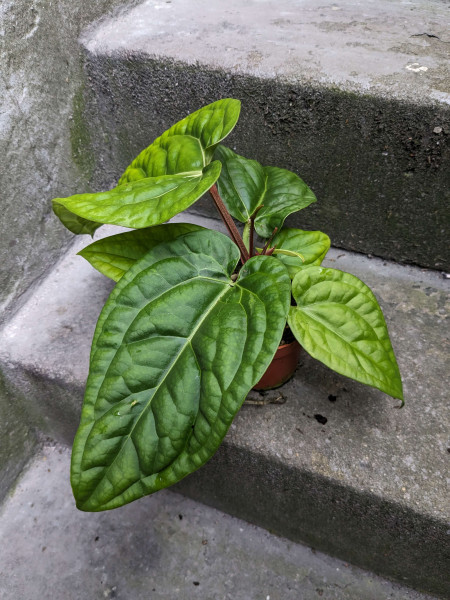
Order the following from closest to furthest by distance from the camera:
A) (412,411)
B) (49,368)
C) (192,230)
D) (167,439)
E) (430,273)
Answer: (167,439) → (192,230) → (412,411) → (49,368) → (430,273)

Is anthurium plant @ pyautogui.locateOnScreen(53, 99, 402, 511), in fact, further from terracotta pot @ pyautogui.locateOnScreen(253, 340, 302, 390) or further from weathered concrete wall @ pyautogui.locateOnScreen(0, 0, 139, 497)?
weathered concrete wall @ pyautogui.locateOnScreen(0, 0, 139, 497)

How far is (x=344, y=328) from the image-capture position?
31.5 inches

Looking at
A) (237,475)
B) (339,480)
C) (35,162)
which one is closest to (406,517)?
(339,480)

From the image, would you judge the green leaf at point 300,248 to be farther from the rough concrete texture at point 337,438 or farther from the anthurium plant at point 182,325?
the rough concrete texture at point 337,438

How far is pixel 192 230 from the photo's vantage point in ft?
2.76

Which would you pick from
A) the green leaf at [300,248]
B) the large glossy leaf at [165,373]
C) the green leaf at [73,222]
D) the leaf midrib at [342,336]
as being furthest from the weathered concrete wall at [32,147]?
the leaf midrib at [342,336]

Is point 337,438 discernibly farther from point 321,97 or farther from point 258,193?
point 321,97

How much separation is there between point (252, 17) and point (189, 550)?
1.40 meters

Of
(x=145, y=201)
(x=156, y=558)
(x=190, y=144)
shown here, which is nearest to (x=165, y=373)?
(x=145, y=201)

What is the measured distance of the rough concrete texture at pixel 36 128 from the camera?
3.41ft

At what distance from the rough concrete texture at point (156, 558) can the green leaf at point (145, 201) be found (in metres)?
0.80

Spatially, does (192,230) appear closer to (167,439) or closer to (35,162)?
(167,439)

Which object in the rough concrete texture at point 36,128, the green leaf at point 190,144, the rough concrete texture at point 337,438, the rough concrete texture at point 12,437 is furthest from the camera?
the rough concrete texture at point 12,437

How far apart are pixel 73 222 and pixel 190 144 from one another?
0.26 metres
